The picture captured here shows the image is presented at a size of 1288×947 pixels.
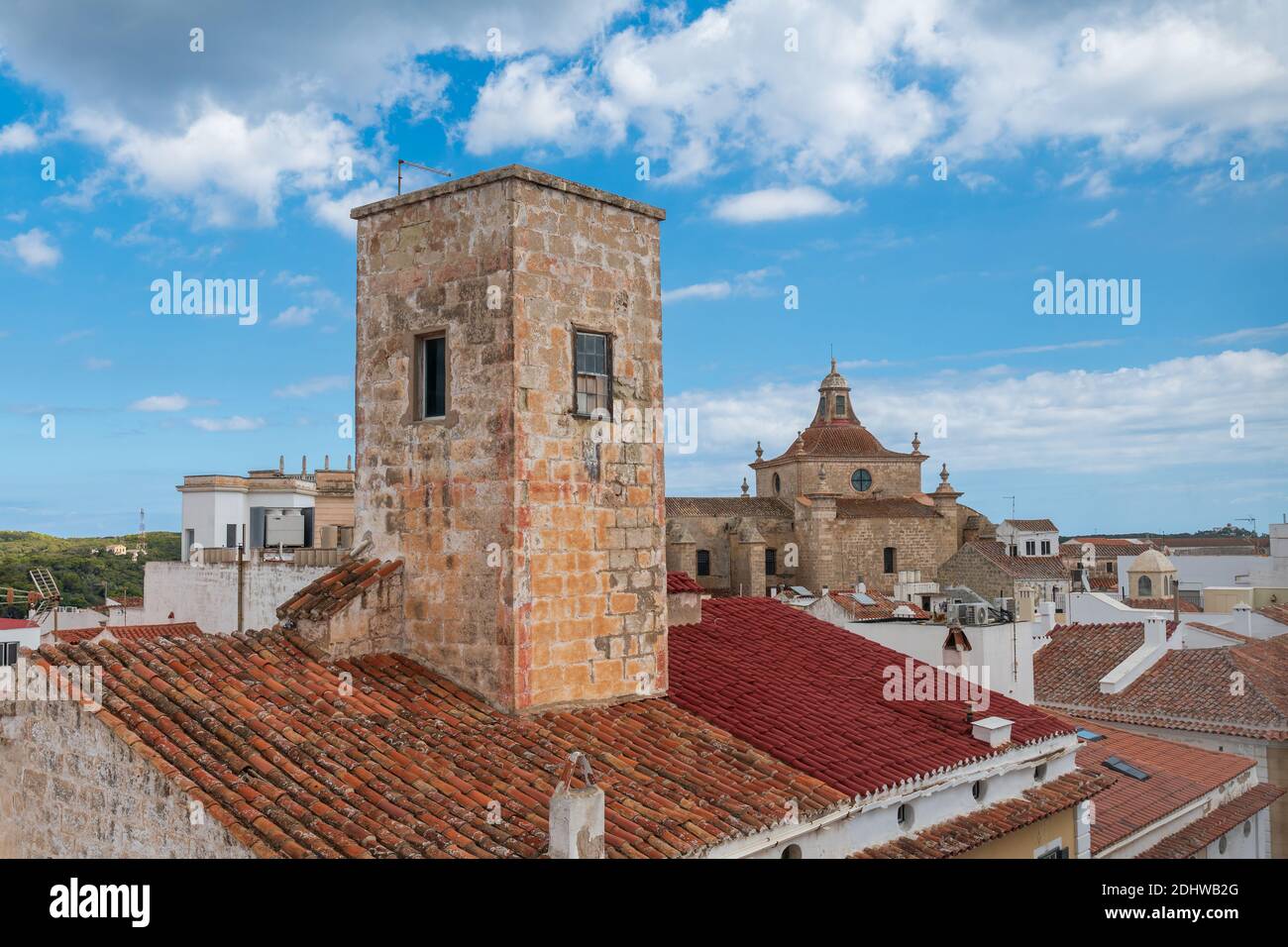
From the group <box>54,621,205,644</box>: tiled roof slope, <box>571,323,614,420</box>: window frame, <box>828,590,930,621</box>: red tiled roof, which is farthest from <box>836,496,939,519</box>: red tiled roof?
<box>571,323,614,420</box>: window frame

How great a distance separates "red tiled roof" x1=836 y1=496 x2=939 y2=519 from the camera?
70562 millimetres

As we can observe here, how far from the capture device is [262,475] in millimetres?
37312

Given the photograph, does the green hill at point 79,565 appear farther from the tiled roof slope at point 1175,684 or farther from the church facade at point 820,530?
the tiled roof slope at point 1175,684

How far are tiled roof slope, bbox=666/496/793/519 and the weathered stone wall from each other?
59910mm

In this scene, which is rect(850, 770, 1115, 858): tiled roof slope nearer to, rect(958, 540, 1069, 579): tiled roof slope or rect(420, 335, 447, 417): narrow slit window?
rect(420, 335, 447, 417): narrow slit window

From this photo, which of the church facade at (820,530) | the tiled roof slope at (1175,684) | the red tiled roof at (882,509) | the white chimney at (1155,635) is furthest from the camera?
the red tiled roof at (882,509)

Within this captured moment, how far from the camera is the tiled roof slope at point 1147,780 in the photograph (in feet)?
49.2


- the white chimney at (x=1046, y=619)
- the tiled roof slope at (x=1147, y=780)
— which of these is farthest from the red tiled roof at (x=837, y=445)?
the tiled roof slope at (x=1147, y=780)

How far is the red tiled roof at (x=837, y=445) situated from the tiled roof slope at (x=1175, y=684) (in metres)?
44.7

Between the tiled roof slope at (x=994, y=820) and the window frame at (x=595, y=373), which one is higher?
the window frame at (x=595, y=373)
